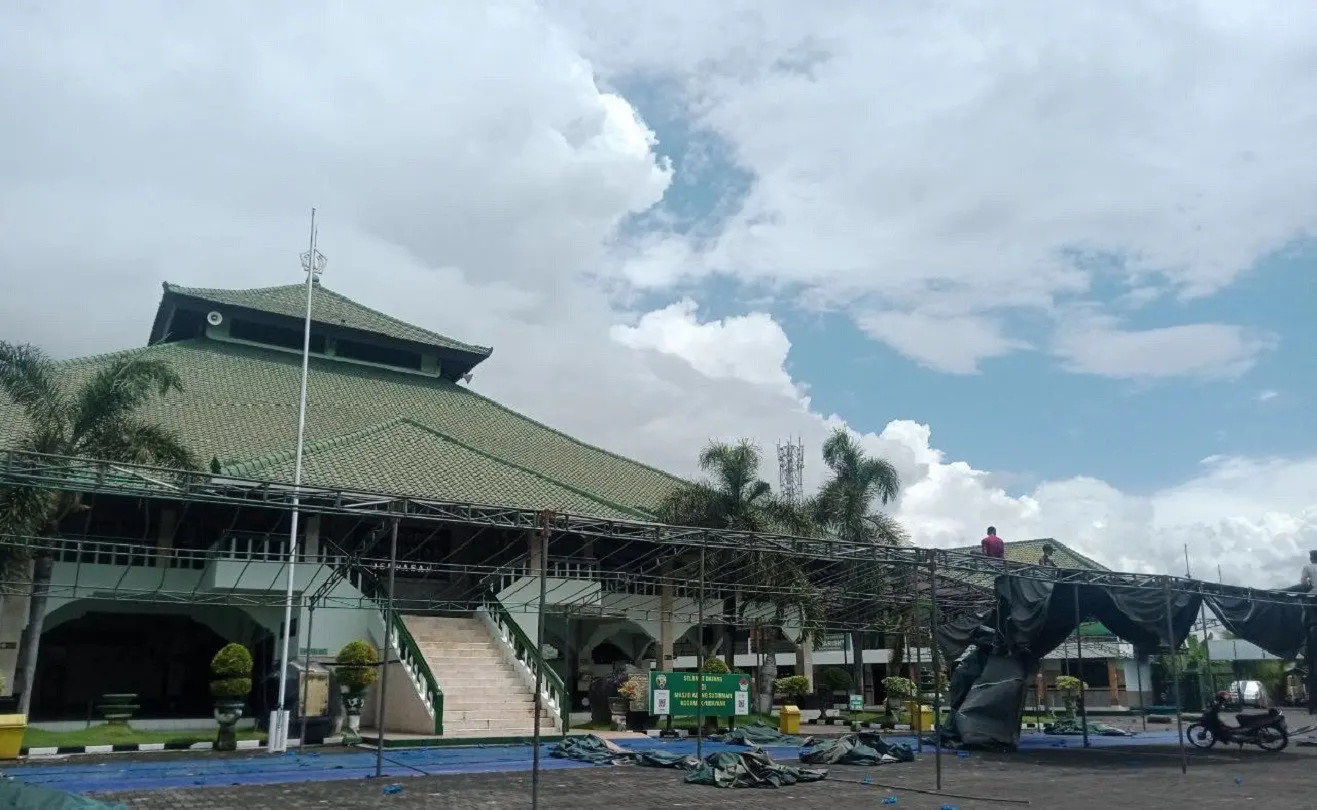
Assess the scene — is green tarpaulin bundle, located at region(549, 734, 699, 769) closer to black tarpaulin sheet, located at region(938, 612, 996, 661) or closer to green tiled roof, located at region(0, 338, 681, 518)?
green tiled roof, located at region(0, 338, 681, 518)

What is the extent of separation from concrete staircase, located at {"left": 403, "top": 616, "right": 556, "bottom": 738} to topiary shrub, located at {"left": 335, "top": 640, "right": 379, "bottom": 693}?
146 centimetres

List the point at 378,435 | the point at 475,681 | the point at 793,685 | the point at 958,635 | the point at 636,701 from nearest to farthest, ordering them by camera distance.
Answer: the point at 475,681, the point at 636,701, the point at 958,635, the point at 378,435, the point at 793,685

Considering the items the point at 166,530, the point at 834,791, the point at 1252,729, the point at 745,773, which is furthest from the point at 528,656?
the point at 1252,729

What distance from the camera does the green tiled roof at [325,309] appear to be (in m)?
33.3

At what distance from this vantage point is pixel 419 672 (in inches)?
856

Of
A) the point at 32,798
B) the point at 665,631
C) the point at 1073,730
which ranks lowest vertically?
the point at 1073,730

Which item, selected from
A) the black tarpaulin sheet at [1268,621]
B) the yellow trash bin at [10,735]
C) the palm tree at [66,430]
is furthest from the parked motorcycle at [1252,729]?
the yellow trash bin at [10,735]

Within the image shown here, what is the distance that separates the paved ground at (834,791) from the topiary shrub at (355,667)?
7177mm

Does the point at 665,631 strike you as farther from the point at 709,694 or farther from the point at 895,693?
the point at 895,693

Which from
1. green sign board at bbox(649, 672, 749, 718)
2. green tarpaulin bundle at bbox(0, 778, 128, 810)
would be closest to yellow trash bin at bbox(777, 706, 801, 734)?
green sign board at bbox(649, 672, 749, 718)

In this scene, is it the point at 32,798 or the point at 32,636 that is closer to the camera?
the point at 32,798

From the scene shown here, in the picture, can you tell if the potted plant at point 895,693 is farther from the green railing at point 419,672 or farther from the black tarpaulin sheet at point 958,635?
the green railing at point 419,672

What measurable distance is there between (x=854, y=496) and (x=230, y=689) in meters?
17.2

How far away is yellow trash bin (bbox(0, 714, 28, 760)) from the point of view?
1653cm
